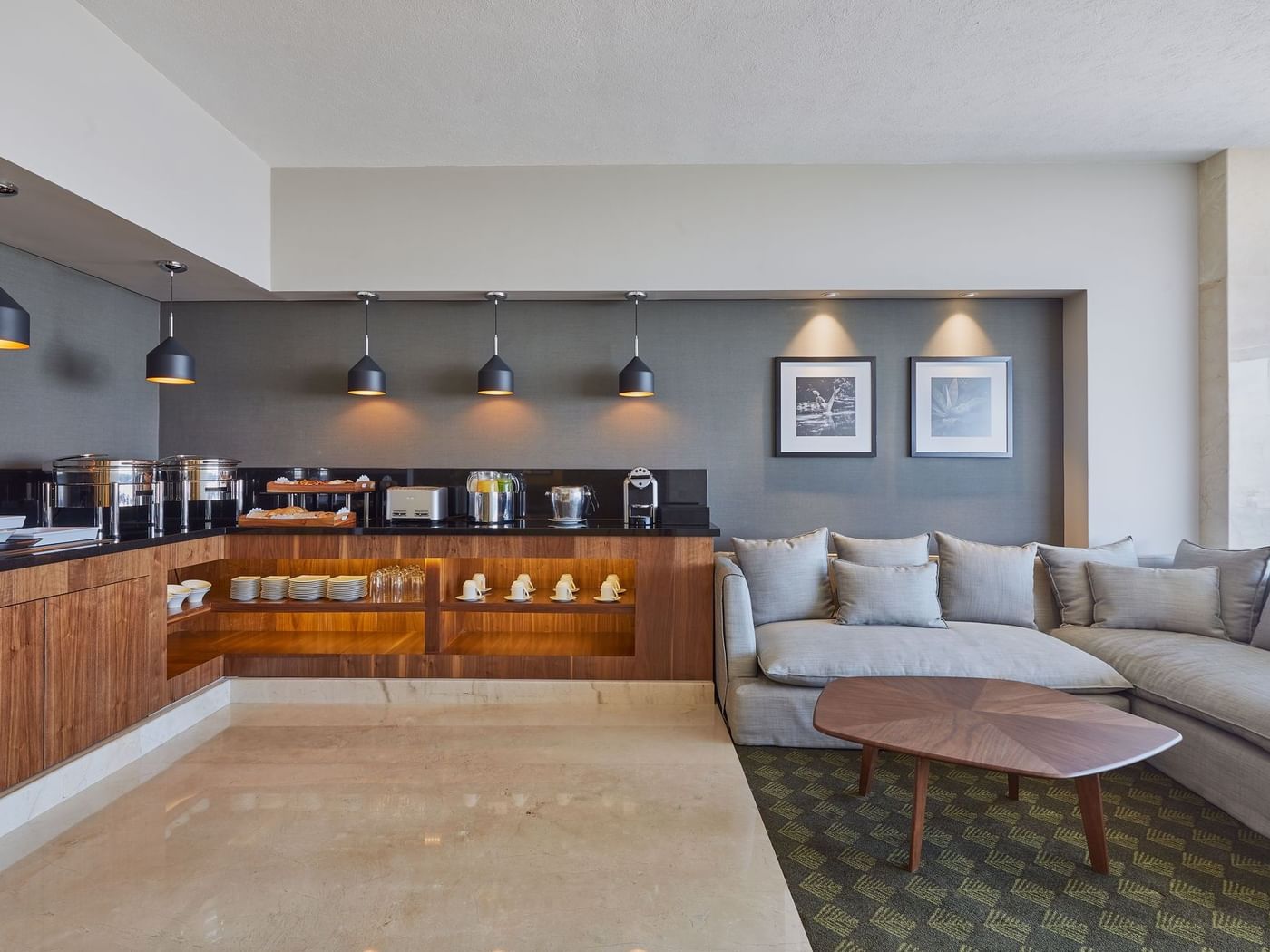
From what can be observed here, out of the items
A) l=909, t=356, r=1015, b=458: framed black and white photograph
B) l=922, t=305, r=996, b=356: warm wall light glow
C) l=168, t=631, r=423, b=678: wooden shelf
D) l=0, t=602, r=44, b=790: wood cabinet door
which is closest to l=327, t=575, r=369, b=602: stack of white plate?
l=168, t=631, r=423, b=678: wooden shelf

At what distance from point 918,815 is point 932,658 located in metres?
1.05

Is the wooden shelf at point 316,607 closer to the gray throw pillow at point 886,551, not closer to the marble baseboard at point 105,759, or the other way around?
the marble baseboard at point 105,759

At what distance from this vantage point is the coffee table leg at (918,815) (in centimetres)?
213

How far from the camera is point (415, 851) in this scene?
223cm

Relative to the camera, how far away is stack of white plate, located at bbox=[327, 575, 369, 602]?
390 cm

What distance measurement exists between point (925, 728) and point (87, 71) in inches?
160

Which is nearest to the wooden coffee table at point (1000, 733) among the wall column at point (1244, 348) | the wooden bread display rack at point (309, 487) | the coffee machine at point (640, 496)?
the coffee machine at point (640, 496)

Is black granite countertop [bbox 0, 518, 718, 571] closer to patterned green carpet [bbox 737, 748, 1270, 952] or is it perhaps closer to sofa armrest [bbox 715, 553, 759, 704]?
sofa armrest [bbox 715, 553, 759, 704]

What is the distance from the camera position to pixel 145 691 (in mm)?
3123

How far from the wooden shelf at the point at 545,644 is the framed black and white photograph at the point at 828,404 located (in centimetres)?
159

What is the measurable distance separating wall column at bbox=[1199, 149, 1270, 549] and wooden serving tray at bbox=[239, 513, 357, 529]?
16.5ft

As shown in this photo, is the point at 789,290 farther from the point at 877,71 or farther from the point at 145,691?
the point at 145,691

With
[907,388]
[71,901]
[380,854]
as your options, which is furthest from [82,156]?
[907,388]

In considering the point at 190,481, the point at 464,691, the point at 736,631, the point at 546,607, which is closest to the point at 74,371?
the point at 190,481
